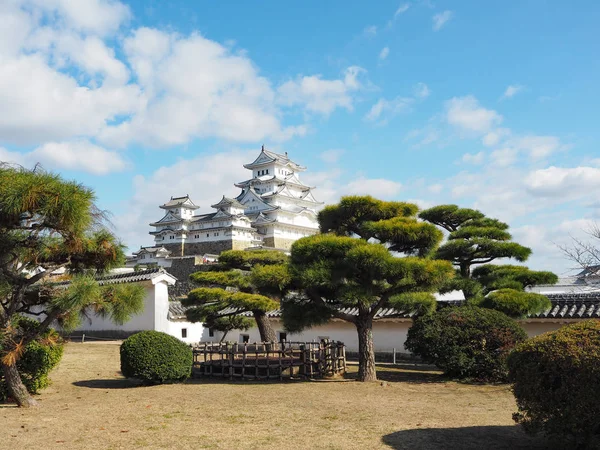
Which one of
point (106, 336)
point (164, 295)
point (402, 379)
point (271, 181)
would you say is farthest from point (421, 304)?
point (271, 181)

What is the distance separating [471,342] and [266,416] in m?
6.52

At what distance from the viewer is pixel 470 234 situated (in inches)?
591

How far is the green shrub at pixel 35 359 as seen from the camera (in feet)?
30.6

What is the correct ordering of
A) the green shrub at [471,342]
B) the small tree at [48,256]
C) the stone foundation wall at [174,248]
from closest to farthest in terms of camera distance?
the small tree at [48,256]
the green shrub at [471,342]
the stone foundation wall at [174,248]

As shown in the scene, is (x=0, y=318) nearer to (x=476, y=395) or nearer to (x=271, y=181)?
(x=476, y=395)

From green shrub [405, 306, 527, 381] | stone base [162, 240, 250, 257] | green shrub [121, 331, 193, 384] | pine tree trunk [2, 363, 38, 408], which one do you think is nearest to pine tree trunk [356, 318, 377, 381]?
green shrub [405, 306, 527, 381]

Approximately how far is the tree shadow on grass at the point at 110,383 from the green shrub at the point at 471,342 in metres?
6.80

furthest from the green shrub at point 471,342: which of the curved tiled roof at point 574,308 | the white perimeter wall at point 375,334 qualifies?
the white perimeter wall at point 375,334

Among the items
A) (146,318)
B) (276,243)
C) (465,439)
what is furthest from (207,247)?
(465,439)

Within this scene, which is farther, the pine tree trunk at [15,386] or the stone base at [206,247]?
the stone base at [206,247]

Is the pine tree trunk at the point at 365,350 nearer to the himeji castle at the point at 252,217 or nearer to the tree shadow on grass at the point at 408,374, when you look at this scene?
Answer: the tree shadow on grass at the point at 408,374

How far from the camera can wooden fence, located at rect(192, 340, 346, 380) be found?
1315cm

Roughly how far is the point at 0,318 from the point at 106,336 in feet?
48.1

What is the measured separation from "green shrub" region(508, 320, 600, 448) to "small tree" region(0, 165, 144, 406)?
614 cm
